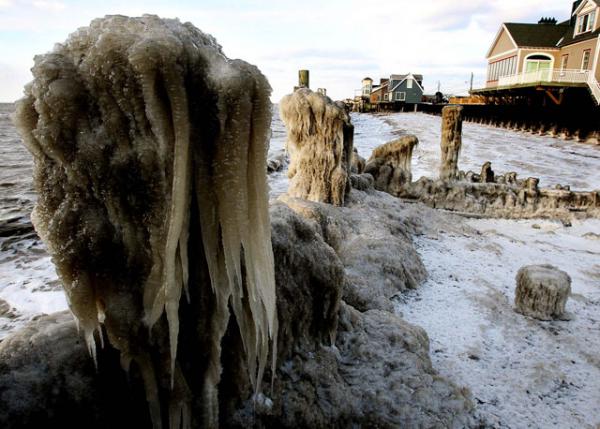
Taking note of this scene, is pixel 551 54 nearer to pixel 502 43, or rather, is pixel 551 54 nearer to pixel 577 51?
pixel 577 51

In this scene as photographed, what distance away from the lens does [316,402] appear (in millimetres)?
2975

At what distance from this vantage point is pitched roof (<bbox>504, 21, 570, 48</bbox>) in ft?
108

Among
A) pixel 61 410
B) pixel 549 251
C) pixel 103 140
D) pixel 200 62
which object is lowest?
pixel 549 251

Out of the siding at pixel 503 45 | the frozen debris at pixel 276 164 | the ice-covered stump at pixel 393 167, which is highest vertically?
the siding at pixel 503 45

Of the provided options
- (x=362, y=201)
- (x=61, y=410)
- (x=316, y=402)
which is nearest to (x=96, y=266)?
(x=61, y=410)

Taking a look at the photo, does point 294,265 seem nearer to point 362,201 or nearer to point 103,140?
point 103,140

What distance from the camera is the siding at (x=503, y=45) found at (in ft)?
117

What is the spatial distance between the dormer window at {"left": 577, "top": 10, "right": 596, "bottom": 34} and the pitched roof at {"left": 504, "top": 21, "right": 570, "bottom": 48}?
2.84m

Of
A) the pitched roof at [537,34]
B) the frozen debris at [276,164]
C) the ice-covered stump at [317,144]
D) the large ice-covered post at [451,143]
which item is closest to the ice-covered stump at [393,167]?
the large ice-covered post at [451,143]

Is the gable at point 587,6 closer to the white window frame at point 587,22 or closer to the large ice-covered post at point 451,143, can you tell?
the white window frame at point 587,22

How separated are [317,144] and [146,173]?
637 centimetres

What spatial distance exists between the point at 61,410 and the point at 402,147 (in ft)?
35.6

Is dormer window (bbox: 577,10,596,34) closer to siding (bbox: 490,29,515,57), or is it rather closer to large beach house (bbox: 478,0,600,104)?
large beach house (bbox: 478,0,600,104)

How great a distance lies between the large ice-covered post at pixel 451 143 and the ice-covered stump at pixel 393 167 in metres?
0.90
